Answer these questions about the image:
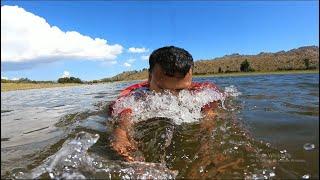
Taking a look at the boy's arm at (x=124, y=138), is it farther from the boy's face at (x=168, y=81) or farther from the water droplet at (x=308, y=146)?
the water droplet at (x=308, y=146)

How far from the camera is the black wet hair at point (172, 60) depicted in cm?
559

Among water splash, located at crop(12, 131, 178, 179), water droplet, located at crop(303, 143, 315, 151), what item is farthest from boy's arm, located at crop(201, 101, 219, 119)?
water splash, located at crop(12, 131, 178, 179)

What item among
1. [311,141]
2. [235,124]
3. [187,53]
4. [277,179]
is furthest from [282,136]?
[187,53]

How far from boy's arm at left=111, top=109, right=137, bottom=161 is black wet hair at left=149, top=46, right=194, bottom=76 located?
82 centimetres

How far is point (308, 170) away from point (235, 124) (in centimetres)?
208

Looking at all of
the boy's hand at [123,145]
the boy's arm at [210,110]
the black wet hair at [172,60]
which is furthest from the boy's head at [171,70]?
the boy's hand at [123,145]

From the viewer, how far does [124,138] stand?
459 cm

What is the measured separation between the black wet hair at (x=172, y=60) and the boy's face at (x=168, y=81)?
0.23ft

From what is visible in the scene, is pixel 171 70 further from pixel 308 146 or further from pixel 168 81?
pixel 308 146

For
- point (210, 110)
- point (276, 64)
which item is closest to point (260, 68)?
point (276, 64)

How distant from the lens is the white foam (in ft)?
19.6

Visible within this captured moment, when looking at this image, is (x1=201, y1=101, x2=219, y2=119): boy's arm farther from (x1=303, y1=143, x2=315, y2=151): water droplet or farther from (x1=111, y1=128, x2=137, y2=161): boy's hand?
(x1=303, y1=143, x2=315, y2=151): water droplet

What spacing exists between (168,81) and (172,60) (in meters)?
0.29

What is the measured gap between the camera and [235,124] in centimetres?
546
